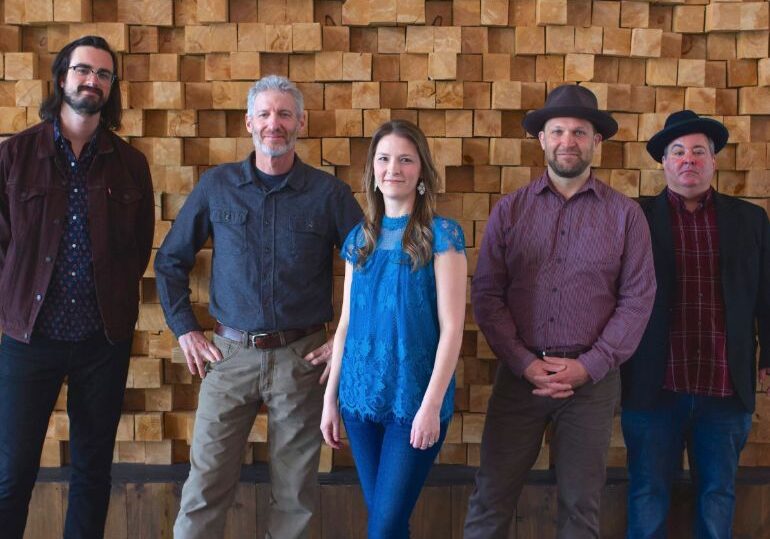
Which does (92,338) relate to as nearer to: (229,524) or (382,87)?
(229,524)

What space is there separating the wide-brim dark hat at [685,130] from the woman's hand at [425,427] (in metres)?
1.37

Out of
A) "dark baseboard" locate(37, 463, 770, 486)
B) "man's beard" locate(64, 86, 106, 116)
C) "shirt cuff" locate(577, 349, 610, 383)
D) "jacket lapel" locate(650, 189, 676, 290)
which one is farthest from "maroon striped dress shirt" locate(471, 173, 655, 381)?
"man's beard" locate(64, 86, 106, 116)

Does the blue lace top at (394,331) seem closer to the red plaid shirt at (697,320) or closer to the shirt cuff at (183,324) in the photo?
the shirt cuff at (183,324)

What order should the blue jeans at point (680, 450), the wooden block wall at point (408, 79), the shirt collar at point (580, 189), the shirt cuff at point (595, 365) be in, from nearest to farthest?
the shirt cuff at point (595, 365), the shirt collar at point (580, 189), the blue jeans at point (680, 450), the wooden block wall at point (408, 79)

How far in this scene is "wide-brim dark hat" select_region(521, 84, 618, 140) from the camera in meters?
2.55

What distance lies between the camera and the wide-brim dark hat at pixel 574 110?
2.55 meters

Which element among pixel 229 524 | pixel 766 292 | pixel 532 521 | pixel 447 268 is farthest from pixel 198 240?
pixel 766 292

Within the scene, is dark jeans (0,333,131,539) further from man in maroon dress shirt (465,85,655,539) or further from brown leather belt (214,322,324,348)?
man in maroon dress shirt (465,85,655,539)

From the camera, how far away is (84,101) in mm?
2641

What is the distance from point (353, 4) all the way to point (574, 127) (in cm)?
108

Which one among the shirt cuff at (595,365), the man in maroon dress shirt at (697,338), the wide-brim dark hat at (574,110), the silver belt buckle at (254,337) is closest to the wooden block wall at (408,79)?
the man in maroon dress shirt at (697,338)

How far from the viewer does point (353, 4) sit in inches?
123

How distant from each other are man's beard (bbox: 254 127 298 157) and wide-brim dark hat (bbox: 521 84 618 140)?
79 centimetres

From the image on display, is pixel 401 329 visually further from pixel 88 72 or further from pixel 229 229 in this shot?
pixel 88 72
